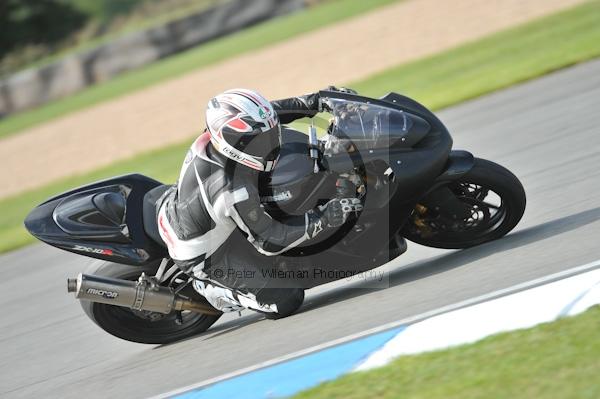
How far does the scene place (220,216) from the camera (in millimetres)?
5277

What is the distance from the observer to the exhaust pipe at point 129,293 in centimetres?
548

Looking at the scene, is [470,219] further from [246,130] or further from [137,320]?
[137,320]

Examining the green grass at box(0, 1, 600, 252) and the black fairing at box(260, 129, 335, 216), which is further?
the green grass at box(0, 1, 600, 252)

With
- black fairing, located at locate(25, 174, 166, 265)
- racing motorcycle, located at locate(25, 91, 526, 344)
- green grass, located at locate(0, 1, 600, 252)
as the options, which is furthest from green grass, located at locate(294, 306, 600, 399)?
green grass, located at locate(0, 1, 600, 252)

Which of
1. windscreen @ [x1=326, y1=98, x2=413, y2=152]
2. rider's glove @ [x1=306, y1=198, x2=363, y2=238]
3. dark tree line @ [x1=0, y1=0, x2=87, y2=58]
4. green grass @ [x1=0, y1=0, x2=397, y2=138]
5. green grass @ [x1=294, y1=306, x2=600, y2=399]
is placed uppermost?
dark tree line @ [x1=0, y1=0, x2=87, y2=58]

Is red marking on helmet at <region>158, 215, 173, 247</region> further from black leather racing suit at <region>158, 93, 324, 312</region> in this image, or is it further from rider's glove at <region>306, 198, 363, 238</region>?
rider's glove at <region>306, 198, 363, 238</region>

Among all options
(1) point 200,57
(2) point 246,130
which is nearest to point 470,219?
(2) point 246,130

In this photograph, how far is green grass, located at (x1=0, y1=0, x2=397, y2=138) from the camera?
73.8 ft

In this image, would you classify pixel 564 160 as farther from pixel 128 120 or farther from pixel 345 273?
pixel 128 120

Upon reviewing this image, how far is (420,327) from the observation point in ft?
15.4

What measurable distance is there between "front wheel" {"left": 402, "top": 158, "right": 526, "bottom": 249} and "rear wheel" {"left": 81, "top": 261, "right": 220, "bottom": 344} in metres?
1.60

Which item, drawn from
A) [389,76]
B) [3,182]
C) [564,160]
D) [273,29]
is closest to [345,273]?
[564,160]

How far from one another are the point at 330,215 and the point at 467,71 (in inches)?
326

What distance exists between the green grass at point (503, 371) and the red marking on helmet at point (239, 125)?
1.53 m
